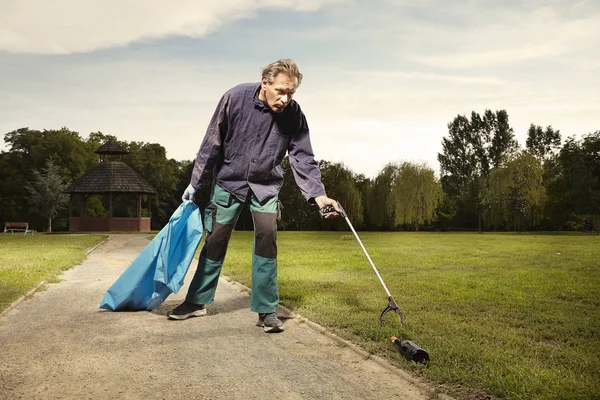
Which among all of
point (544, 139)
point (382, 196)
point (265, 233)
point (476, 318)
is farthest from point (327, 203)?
point (544, 139)

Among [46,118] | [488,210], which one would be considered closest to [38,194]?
[46,118]

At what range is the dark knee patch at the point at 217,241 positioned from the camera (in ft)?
18.4

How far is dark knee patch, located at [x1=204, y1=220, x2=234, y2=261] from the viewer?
18.4ft

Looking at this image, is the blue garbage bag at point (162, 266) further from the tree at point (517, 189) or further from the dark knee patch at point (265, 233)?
the tree at point (517, 189)

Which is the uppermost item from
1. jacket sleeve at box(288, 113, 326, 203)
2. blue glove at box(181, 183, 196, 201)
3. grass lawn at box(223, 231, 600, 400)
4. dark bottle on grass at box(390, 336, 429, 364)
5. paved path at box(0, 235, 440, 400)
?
jacket sleeve at box(288, 113, 326, 203)

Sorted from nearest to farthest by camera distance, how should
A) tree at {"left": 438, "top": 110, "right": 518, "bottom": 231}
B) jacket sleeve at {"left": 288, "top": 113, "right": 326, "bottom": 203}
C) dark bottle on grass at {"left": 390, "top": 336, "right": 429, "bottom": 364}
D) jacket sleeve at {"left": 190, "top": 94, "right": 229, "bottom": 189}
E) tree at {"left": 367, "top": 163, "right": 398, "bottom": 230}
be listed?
dark bottle on grass at {"left": 390, "top": 336, "right": 429, "bottom": 364}
jacket sleeve at {"left": 190, "top": 94, "right": 229, "bottom": 189}
jacket sleeve at {"left": 288, "top": 113, "right": 326, "bottom": 203}
tree at {"left": 367, "top": 163, "right": 398, "bottom": 230}
tree at {"left": 438, "top": 110, "right": 518, "bottom": 231}

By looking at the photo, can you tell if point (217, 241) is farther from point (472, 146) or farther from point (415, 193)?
point (472, 146)

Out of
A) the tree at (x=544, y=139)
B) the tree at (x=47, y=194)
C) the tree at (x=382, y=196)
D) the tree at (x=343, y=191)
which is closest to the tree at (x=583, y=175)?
the tree at (x=382, y=196)

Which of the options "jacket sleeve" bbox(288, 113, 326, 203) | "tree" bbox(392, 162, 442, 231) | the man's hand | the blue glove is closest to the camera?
the man's hand

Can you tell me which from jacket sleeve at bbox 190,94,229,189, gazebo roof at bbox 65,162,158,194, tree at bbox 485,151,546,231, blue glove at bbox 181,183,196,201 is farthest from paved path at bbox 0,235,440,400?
tree at bbox 485,151,546,231

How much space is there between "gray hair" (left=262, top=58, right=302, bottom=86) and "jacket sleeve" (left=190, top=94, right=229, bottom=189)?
57cm

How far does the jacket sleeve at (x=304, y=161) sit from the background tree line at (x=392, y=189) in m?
37.0

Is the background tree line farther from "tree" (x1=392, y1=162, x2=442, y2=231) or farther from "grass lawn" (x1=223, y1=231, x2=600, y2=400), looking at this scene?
"grass lawn" (x1=223, y1=231, x2=600, y2=400)

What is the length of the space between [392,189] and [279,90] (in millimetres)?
39632
